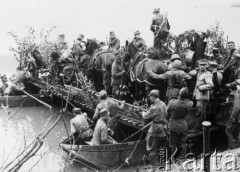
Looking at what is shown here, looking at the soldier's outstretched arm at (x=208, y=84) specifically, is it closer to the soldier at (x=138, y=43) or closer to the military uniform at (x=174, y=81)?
the military uniform at (x=174, y=81)

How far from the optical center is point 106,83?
42.5 ft

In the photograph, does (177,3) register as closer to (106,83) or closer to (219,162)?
(106,83)

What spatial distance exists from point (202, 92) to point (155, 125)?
163 cm

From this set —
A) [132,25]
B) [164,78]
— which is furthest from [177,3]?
[164,78]

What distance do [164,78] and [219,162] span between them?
2.84 meters

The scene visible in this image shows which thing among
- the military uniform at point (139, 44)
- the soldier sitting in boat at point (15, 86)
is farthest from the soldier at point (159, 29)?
the soldier sitting in boat at point (15, 86)

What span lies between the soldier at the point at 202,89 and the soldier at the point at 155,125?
1274 mm

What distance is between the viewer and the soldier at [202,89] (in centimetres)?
932

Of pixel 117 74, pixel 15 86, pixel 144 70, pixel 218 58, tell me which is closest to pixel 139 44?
pixel 117 74

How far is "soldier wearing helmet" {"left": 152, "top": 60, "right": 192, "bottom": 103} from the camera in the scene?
9.52 m

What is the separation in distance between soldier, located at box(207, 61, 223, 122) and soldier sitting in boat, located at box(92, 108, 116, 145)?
261cm

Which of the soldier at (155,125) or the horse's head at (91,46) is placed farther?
the horse's head at (91,46)

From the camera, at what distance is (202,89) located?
9359 millimetres

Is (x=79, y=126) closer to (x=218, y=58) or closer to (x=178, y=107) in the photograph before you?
(x=178, y=107)
